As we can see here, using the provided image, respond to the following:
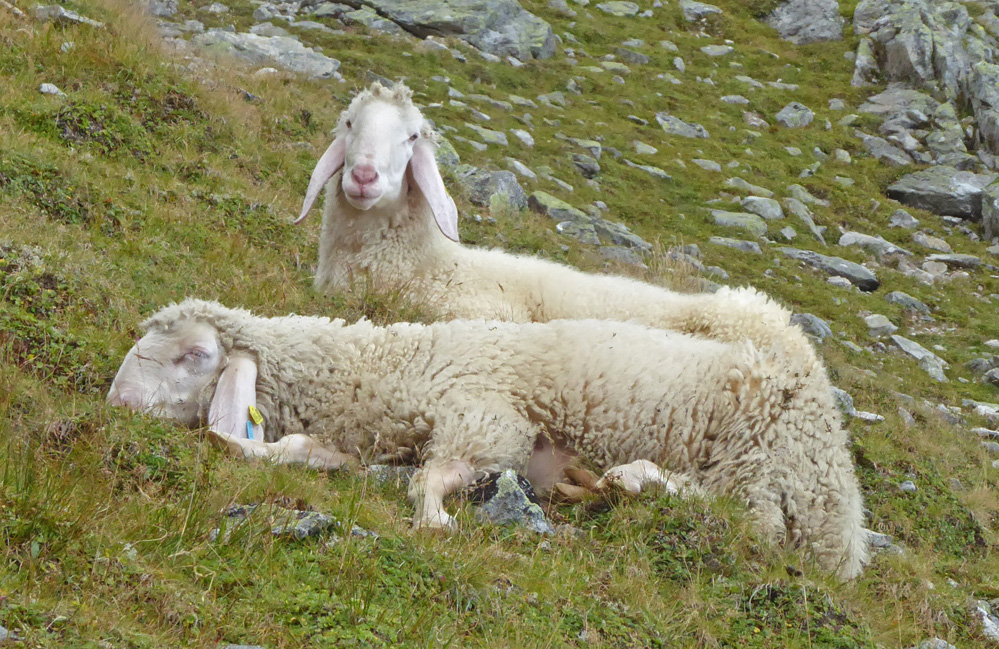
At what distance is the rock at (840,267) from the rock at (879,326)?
6.06 ft

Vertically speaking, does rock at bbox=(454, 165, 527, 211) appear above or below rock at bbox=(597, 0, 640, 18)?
below

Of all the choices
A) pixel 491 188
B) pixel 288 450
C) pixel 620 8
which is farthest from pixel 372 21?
pixel 288 450

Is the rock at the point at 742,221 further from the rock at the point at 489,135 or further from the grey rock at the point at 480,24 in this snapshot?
the grey rock at the point at 480,24

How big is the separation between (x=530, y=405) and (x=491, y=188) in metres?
7.58

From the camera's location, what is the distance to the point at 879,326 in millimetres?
12875

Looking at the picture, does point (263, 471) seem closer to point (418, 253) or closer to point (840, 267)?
point (418, 253)

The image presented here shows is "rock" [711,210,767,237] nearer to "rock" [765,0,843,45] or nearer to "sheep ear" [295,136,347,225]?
"sheep ear" [295,136,347,225]

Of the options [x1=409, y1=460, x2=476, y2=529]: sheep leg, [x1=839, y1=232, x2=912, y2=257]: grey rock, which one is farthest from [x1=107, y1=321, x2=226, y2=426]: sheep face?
[x1=839, y1=232, x2=912, y2=257]: grey rock

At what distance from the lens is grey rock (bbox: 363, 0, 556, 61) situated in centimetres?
2168

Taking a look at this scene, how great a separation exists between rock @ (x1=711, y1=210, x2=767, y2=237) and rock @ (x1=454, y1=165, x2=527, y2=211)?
4.65 metres

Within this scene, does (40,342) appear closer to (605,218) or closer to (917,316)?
(605,218)

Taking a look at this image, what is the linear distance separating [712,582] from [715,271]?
9607mm

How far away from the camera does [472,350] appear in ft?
17.4

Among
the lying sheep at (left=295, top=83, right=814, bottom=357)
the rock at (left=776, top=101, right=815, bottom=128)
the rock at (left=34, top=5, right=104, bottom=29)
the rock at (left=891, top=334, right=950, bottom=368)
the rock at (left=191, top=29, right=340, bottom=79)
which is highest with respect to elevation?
the rock at (left=34, top=5, right=104, bottom=29)
